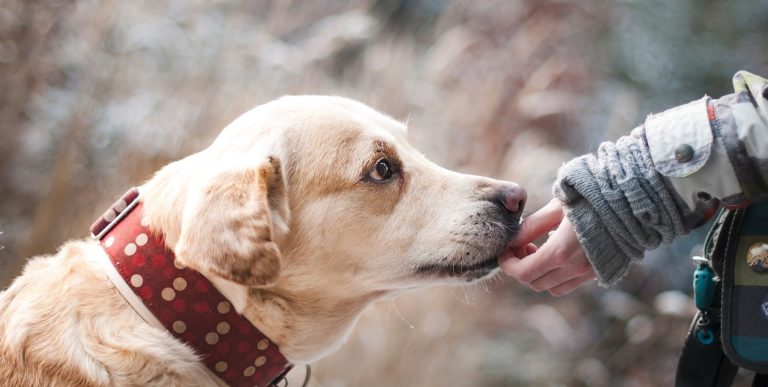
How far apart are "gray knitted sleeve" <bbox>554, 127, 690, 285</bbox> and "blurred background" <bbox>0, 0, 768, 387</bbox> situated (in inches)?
65.4

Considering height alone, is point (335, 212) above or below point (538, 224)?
above

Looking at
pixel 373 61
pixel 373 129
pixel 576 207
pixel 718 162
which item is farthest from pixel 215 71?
pixel 718 162

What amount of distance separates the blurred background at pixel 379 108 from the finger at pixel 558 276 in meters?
1.43

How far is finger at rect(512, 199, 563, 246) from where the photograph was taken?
6.63 feet

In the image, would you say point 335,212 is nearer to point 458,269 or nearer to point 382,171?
point 382,171

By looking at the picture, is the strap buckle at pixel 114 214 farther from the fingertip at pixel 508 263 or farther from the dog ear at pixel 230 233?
the fingertip at pixel 508 263

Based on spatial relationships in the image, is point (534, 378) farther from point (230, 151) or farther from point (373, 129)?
point (230, 151)

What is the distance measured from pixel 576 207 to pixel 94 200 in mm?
2705

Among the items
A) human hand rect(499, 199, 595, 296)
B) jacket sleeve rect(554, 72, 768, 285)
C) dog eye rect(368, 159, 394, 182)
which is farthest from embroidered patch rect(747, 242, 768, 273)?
dog eye rect(368, 159, 394, 182)

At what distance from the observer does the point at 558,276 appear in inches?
76.8

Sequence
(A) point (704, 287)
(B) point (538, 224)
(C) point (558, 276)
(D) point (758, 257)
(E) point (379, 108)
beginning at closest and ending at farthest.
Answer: (D) point (758, 257) → (A) point (704, 287) → (C) point (558, 276) → (B) point (538, 224) → (E) point (379, 108)

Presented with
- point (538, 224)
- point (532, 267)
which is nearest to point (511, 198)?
point (538, 224)

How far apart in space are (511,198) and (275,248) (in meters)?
Answer: 0.74

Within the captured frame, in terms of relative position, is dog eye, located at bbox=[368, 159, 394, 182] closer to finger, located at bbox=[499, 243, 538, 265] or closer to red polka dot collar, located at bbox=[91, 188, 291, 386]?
finger, located at bbox=[499, 243, 538, 265]
